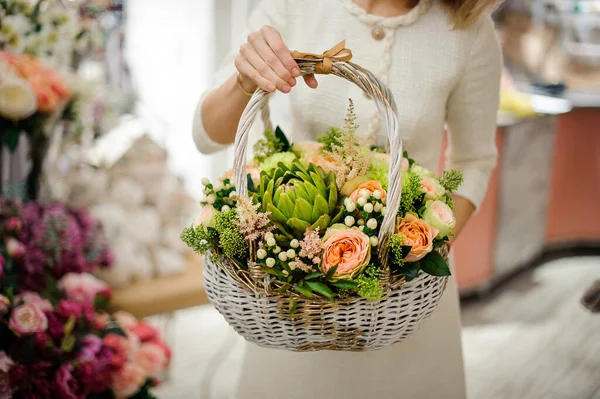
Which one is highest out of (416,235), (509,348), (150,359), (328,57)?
(328,57)

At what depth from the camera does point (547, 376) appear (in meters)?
2.98

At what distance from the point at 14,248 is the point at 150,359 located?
0.46 m

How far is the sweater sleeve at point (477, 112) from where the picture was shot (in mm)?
1194

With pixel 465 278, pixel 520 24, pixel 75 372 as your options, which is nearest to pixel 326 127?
pixel 75 372

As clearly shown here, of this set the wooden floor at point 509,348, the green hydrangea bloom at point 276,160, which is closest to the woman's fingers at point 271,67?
the green hydrangea bloom at point 276,160

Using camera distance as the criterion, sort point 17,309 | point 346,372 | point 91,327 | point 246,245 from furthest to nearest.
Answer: point 91,327, point 17,309, point 346,372, point 246,245

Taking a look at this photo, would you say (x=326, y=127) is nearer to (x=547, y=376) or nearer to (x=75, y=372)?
(x=75, y=372)

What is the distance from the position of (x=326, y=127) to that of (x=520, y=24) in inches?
155

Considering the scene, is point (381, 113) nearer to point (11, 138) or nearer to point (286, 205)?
point (286, 205)

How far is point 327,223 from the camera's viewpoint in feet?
2.97

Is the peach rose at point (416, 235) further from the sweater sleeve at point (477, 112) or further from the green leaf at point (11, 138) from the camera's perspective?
the green leaf at point (11, 138)

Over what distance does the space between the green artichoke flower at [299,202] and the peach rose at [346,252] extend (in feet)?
0.14

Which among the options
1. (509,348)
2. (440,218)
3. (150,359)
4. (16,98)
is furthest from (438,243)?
(509,348)

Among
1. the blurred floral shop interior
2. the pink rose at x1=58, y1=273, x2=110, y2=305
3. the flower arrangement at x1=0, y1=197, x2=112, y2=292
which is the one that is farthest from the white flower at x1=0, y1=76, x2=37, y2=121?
the pink rose at x1=58, y1=273, x2=110, y2=305
